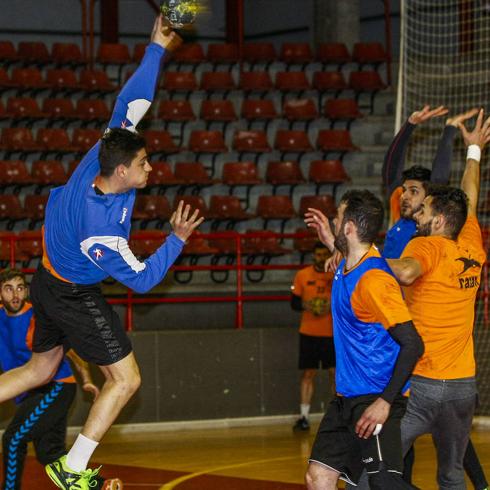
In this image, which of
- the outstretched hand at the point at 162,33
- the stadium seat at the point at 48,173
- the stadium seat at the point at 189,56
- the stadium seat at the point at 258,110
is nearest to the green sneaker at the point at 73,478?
the outstretched hand at the point at 162,33

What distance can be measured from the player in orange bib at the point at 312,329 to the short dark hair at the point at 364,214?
680 cm

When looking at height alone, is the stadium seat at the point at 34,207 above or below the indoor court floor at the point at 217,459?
above

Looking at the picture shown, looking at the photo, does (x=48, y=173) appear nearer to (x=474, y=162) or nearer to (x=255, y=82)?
(x=255, y=82)

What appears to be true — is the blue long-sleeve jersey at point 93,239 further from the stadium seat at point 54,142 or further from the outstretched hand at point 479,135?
the stadium seat at point 54,142

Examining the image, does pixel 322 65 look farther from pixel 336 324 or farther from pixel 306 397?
pixel 336 324

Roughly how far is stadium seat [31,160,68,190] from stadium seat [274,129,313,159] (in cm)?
339

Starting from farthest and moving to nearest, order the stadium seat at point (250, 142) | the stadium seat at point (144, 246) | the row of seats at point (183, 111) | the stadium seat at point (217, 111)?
the stadium seat at point (217, 111)
the stadium seat at point (250, 142)
the row of seats at point (183, 111)
the stadium seat at point (144, 246)

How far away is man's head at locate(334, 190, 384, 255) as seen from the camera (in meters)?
5.27

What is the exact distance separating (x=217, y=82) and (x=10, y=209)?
4.40 meters

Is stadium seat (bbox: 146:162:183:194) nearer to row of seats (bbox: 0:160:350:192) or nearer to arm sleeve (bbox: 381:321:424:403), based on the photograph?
row of seats (bbox: 0:160:350:192)

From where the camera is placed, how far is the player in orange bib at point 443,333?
581 centimetres

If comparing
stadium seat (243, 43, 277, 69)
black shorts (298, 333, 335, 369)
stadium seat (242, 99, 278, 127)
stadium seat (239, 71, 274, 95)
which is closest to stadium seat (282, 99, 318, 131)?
stadium seat (242, 99, 278, 127)

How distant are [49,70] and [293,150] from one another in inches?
152

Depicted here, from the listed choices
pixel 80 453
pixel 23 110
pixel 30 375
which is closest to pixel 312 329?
pixel 23 110
